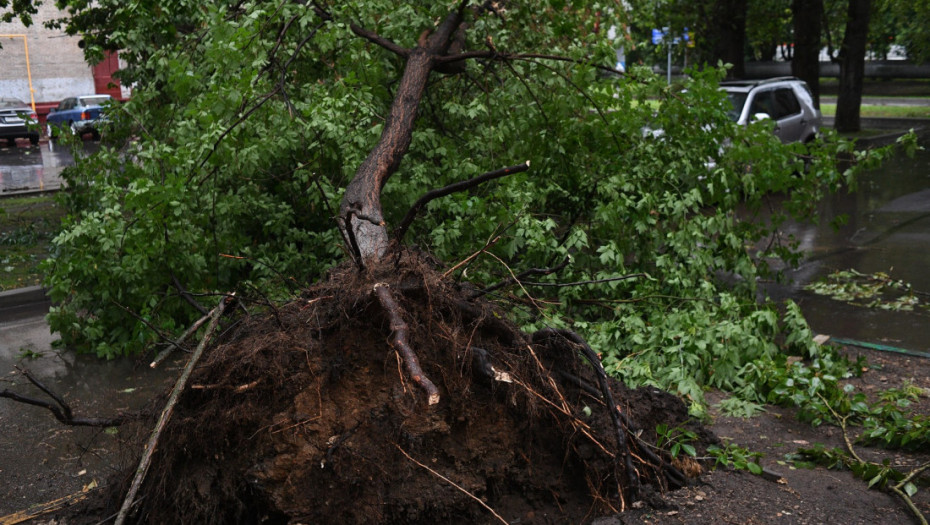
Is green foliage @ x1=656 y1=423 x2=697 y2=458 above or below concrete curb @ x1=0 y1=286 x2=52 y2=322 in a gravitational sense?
above

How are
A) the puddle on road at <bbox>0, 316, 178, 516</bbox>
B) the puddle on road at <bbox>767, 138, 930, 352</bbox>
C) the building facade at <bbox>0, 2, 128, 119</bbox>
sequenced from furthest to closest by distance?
the building facade at <bbox>0, 2, 128, 119</bbox> → the puddle on road at <bbox>767, 138, 930, 352</bbox> → the puddle on road at <bbox>0, 316, 178, 516</bbox>

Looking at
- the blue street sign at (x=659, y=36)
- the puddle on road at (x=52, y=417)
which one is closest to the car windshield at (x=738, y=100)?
the blue street sign at (x=659, y=36)

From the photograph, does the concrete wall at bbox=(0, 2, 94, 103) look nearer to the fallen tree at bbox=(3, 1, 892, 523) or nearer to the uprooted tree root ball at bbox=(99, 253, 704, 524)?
the fallen tree at bbox=(3, 1, 892, 523)

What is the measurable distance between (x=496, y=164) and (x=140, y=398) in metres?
3.50

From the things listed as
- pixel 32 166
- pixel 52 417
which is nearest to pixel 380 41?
pixel 52 417

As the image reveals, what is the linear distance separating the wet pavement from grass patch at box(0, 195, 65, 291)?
0.78 m

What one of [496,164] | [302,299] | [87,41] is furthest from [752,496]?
[87,41]

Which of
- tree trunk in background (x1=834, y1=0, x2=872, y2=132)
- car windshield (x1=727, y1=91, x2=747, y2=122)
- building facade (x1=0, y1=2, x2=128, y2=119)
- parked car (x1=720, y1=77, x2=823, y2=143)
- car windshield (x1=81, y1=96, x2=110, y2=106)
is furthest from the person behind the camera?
building facade (x1=0, y1=2, x2=128, y2=119)

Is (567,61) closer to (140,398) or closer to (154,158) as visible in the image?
(154,158)

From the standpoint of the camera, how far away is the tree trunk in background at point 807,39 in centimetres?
1945

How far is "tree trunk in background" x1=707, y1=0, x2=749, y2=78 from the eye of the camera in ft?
61.9

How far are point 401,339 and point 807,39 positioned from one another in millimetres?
18855

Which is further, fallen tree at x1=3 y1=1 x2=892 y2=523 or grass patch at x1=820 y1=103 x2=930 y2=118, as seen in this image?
grass patch at x1=820 y1=103 x2=930 y2=118

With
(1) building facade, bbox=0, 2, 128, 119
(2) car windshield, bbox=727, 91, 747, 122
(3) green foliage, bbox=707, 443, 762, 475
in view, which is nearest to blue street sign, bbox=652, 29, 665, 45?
(2) car windshield, bbox=727, 91, 747, 122
